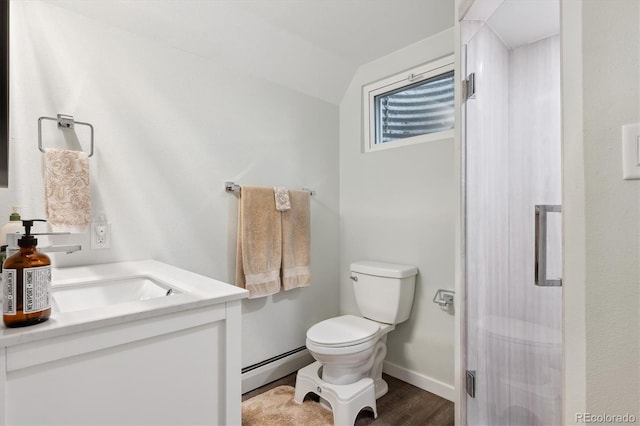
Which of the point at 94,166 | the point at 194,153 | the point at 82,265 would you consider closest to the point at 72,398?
the point at 82,265

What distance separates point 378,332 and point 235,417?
3.52 feet

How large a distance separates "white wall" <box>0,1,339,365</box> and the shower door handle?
1.54m

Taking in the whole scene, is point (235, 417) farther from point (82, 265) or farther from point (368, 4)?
point (368, 4)

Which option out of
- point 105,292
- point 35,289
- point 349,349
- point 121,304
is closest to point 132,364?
point 121,304

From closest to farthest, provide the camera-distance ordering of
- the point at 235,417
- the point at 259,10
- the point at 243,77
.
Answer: the point at 235,417
the point at 259,10
the point at 243,77

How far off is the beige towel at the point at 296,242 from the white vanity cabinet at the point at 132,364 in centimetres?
110

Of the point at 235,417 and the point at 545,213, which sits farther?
the point at 545,213

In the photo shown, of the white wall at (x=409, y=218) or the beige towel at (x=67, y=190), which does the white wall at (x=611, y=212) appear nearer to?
the white wall at (x=409, y=218)

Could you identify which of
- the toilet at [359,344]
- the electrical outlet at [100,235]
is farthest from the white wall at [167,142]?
the toilet at [359,344]

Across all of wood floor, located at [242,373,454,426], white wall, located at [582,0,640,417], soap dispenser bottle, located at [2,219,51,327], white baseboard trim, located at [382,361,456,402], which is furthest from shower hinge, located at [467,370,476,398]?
soap dispenser bottle, located at [2,219,51,327]

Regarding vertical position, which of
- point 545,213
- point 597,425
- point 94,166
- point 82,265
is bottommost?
point 597,425

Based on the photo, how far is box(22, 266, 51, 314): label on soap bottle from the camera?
0.67 meters

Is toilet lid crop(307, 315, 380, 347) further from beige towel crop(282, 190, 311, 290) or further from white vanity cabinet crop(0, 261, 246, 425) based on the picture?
white vanity cabinet crop(0, 261, 246, 425)

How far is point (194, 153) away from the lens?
1.84m
